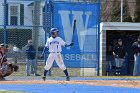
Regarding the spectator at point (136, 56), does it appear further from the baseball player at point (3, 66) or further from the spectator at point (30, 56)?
the baseball player at point (3, 66)

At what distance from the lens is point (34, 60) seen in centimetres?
2567

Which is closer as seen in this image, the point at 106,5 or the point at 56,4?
Result: the point at 56,4

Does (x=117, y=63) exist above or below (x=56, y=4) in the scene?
below

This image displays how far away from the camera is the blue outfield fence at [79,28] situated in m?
26.3

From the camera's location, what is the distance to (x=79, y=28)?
86.8 feet

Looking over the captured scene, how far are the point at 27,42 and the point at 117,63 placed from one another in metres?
4.65

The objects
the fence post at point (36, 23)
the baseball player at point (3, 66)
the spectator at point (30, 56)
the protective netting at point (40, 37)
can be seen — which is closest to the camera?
the baseball player at point (3, 66)

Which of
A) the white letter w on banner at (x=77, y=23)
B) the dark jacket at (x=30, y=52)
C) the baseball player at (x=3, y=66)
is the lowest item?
the baseball player at (x=3, y=66)

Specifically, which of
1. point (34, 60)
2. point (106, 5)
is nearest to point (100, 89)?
point (34, 60)

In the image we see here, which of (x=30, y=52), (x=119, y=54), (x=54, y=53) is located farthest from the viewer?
(x=119, y=54)

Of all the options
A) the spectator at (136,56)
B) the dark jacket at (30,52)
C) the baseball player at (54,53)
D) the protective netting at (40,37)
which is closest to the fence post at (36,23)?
the protective netting at (40,37)

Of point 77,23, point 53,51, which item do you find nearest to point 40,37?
point 77,23

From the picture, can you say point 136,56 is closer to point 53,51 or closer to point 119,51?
point 119,51

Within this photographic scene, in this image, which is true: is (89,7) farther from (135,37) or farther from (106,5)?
(106,5)
